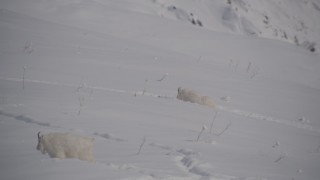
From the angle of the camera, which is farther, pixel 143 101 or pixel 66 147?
pixel 143 101

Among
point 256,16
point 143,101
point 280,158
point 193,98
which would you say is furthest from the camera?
point 256,16

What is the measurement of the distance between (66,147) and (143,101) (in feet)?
7.26

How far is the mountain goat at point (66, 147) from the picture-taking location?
265 centimetres

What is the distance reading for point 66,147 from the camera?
268 centimetres

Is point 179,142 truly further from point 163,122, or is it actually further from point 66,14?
point 66,14

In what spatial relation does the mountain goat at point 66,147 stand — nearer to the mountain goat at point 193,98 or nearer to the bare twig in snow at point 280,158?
the bare twig in snow at point 280,158

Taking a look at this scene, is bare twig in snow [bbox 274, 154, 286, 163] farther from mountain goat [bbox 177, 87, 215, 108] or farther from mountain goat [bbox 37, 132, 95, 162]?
mountain goat [bbox 177, 87, 215, 108]

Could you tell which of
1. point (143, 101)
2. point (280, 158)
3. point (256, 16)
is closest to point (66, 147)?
point (280, 158)

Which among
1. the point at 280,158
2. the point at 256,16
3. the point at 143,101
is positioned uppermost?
the point at 280,158

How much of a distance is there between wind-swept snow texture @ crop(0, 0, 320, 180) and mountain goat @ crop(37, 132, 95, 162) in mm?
51

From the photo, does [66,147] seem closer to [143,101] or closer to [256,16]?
[143,101]

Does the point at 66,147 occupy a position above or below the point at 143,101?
above

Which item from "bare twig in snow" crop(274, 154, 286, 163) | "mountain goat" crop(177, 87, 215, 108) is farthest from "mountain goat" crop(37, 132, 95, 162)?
"mountain goat" crop(177, 87, 215, 108)

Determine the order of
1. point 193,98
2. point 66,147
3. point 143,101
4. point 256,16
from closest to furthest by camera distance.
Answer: point 66,147, point 143,101, point 193,98, point 256,16
